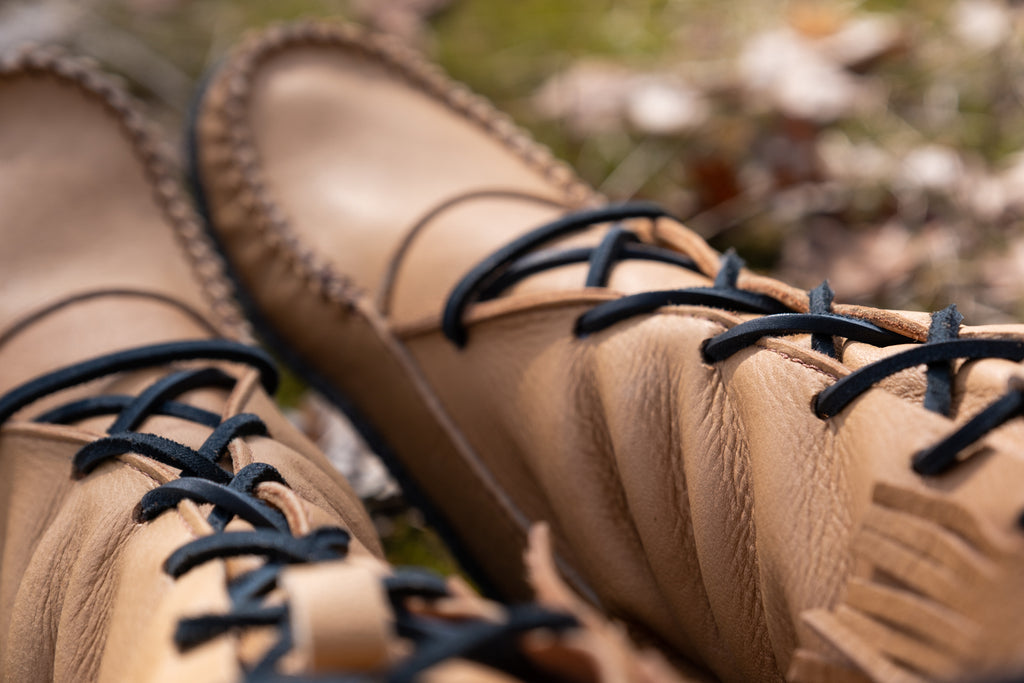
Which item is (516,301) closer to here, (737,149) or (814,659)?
(814,659)

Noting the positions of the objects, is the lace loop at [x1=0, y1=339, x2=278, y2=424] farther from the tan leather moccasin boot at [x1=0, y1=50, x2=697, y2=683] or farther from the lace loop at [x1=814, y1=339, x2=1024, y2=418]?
the lace loop at [x1=814, y1=339, x2=1024, y2=418]

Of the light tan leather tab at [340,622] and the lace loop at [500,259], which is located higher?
the lace loop at [500,259]

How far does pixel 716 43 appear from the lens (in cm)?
149

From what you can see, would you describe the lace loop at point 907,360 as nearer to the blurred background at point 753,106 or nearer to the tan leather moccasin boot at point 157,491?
the tan leather moccasin boot at point 157,491

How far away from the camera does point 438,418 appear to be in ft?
3.01

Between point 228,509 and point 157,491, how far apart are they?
54mm

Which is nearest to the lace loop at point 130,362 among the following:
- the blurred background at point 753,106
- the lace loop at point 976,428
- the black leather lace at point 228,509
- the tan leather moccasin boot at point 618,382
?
the black leather lace at point 228,509

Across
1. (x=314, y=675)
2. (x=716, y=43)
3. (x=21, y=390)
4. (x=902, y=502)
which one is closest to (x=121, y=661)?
(x=314, y=675)

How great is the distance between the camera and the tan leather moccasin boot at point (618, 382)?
488 mm

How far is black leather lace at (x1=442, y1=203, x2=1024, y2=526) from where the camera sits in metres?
0.49

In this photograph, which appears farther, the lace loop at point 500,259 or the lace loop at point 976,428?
the lace loop at point 500,259

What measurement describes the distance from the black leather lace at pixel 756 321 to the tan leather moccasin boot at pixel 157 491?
0.70 ft

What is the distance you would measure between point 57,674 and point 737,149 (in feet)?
3.58

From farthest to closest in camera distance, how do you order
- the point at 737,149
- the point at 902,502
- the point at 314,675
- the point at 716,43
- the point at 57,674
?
1. the point at 716,43
2. the point at 737,149
3. the point at 57,674
4. the point at 902,502
5. the point at 314,675
